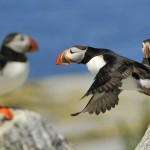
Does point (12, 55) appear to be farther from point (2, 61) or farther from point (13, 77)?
point (13, 77)

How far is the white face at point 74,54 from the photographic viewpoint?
887cm

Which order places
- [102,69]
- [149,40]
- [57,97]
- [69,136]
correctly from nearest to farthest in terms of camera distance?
[102,69]
[149,40]
[69,136]
[57,97]

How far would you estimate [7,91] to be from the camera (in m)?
6.23

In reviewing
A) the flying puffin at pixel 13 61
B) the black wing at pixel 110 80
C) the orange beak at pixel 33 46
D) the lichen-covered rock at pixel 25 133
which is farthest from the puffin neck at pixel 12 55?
the black wing at pixel 110 80

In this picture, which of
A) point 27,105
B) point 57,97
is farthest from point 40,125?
point 57,97

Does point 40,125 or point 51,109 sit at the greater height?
point 40,125

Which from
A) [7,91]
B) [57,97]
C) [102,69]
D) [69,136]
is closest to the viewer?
[7,91]

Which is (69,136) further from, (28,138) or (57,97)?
(28,138)

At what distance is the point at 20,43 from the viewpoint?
20.6 ft

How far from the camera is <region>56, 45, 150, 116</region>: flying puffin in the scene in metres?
8.09

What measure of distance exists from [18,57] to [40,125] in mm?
738

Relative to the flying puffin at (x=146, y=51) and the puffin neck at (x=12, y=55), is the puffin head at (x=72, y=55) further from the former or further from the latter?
the puffin neck at (x=12, y=55)

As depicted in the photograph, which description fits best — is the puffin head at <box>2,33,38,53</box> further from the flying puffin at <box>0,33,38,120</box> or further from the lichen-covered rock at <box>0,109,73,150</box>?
the lichen-covered rock at <box>0,109,73,150</box>

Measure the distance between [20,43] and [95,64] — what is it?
2474 mm
